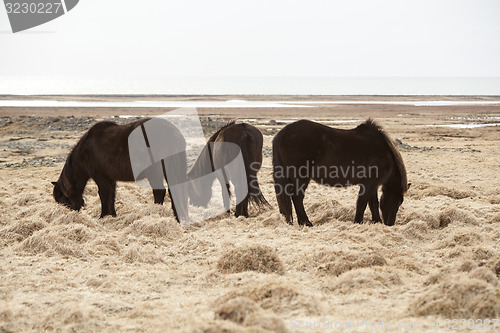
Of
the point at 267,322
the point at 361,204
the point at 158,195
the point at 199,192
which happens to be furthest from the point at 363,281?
the point at 199,192

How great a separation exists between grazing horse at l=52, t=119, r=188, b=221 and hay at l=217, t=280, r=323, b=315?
4060mm

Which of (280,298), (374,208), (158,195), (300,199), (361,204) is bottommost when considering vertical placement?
(374,208)

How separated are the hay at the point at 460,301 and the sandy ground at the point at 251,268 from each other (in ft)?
0.03

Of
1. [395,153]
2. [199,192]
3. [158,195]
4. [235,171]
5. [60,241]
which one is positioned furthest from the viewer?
[199,192]

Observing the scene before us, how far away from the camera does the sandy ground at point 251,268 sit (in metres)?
4.31

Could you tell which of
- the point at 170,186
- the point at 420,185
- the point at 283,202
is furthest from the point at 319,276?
the point at 420,185

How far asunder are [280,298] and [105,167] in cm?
517

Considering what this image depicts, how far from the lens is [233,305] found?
13.9 feet

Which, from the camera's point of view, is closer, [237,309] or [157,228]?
[237,309]

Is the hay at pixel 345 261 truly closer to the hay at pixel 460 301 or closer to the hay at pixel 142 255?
the hay at pixel 460 301

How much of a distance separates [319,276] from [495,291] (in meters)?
1.95

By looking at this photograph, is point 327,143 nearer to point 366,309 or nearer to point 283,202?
point 283,202

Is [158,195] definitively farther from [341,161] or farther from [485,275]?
[485,275]

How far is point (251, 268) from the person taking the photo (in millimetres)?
5891
